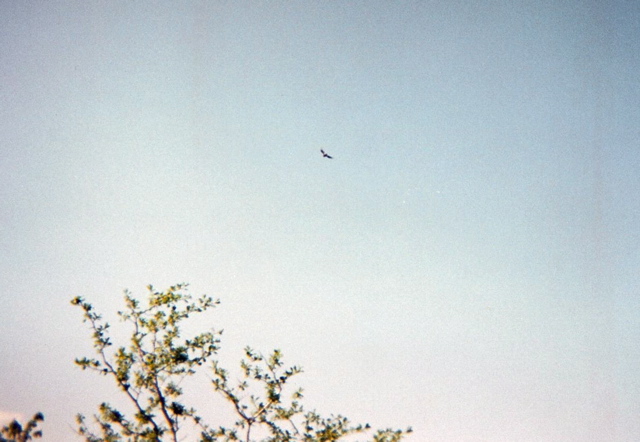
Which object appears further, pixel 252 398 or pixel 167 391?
pixel 252 398

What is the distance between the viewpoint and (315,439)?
15.7 metres

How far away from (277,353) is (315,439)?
4296 millimetres

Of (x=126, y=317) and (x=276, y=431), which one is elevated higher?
(x=126, y=317)

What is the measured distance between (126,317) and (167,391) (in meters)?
3.81

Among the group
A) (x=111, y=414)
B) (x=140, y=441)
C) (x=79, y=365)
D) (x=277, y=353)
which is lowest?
(x=140, y=441)

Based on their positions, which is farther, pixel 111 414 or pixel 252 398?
pixel 252 398

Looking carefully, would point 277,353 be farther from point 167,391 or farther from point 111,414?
point 111,414

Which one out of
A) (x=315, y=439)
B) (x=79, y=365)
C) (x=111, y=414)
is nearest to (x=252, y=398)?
(x=315, y=439)

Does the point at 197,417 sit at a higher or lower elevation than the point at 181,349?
lower

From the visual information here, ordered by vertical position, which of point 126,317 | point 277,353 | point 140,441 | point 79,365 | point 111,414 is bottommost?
point 140,441

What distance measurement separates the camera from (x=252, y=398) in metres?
16.3

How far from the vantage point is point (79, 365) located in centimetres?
1463

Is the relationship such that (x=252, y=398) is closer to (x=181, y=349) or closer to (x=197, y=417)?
(x=197, y=417)

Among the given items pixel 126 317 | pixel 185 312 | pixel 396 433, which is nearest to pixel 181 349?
pixel 185 312
